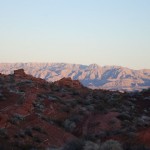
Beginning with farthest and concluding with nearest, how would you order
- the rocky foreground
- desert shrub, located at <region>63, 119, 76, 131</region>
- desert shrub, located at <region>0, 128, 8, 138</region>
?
desert shrub, located at <region>63, 119, 76, 131</region>, the rocky foreground, desert shrub, located at <region>0, 128, 8, 138</region>

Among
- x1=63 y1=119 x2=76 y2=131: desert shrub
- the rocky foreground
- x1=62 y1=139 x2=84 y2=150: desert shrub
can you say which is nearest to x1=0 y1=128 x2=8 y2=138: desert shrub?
the rocky foreground

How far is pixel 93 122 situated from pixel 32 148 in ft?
33.1

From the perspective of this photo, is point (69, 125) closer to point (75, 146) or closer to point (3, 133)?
point (3, 133)

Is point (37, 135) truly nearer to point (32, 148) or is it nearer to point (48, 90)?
point (32, 148)

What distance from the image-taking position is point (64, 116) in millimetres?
28875

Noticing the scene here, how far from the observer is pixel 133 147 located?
13297 millimetres

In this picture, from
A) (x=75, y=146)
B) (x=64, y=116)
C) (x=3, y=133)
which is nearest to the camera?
(x=75, y=146)

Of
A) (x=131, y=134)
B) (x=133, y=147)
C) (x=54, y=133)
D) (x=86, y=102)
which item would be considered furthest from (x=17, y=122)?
(x=133, y=147)

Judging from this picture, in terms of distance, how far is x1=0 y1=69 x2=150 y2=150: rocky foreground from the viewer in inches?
825

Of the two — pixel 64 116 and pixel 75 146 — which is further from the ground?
pixel 75 146

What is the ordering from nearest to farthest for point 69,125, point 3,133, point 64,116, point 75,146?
point 75,146 < point 3,133 < point 69,125 < point 64,116

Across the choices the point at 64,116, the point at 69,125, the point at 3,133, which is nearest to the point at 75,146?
the point at 3,133

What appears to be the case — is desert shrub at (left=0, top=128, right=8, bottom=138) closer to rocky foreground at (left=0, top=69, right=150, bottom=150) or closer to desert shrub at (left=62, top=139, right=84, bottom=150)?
rocky foreground at (left=0, top=69, right=150, bottom=150)

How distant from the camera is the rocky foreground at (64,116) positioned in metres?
21.0
